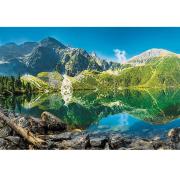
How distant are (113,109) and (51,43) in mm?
1590

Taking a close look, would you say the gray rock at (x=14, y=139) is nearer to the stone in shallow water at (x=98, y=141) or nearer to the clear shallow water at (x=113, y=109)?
the clear shallow water at (x=113, y=109)

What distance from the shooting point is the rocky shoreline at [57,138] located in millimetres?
11109

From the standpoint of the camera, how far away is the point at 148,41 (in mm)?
11250

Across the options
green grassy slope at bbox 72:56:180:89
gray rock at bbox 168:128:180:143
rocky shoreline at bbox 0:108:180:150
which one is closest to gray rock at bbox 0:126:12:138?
rocky shoreline at bbox 0:108:180:150

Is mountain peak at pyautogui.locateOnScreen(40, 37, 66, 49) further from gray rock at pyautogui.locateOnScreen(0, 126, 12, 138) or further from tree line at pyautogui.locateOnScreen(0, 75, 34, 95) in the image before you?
gray rock at pyautogui.locateOnScreen(0, 126, 12, 138)

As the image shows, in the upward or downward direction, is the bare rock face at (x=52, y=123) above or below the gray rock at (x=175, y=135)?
above

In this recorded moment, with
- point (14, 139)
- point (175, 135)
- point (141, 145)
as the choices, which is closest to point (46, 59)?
point (14, 139)

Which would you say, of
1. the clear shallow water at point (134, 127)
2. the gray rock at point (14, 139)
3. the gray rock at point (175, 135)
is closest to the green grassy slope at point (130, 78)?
the clear shallow water at point (134, 127)

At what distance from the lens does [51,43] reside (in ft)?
37.5

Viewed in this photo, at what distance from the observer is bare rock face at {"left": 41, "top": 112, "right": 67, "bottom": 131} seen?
37.1 feet

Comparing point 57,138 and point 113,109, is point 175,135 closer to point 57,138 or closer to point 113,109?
point 113,109

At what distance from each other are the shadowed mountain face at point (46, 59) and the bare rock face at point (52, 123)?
83 cm

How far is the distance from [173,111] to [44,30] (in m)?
2.64
